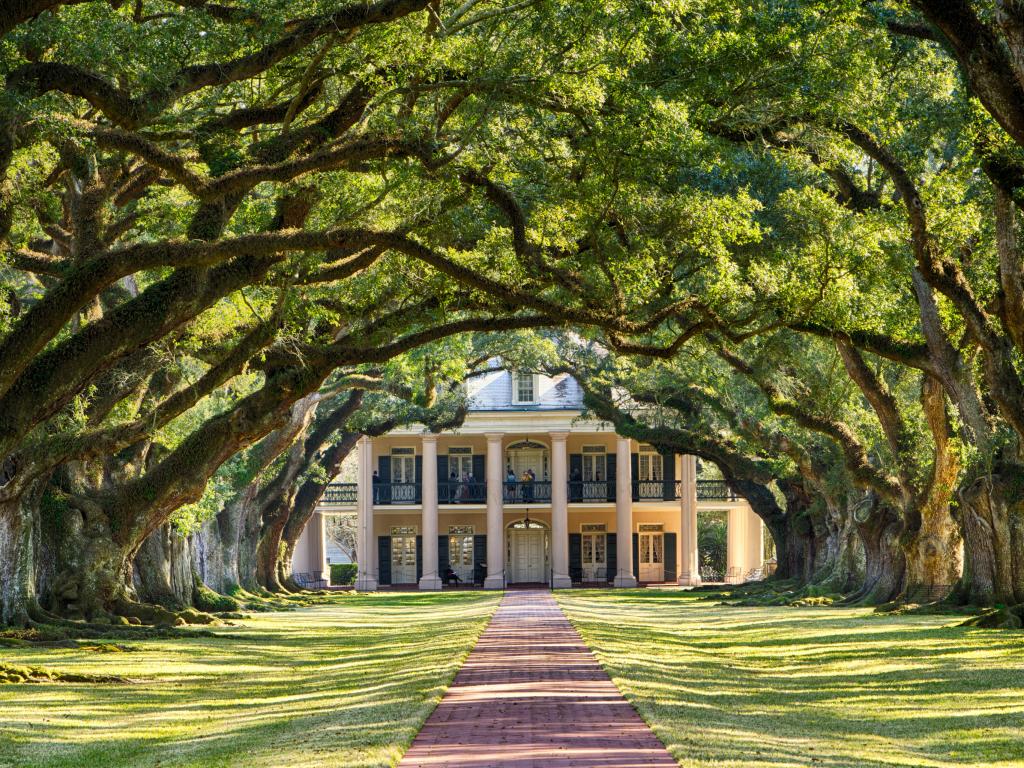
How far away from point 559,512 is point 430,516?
4.79 meters

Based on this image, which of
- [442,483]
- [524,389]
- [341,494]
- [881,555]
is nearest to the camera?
[881,555]

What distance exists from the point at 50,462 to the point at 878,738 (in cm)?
1320

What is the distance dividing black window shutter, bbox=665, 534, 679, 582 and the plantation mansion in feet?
0.13

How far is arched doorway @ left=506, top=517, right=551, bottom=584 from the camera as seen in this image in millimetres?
55656

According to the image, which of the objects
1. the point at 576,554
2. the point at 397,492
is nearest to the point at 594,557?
the point at 576,554

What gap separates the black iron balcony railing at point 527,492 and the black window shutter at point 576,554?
86.8 inches

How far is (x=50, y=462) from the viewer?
64.6 feet

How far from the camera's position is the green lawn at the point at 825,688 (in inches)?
379

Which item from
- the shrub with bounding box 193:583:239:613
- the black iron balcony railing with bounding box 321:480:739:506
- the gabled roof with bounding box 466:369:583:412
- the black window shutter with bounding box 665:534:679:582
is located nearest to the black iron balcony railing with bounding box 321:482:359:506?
the black iron balcony railing with bounding box 321:480:739:506

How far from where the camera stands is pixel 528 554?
183 feet

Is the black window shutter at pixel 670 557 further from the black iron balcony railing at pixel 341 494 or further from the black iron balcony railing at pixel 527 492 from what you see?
the black iron balcony railing at pixel 341 494

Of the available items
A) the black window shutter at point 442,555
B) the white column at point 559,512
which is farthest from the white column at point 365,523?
the white column at point 559,512

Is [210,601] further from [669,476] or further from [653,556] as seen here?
[653,556]

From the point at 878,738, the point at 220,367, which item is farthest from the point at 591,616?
the point at 878,738
